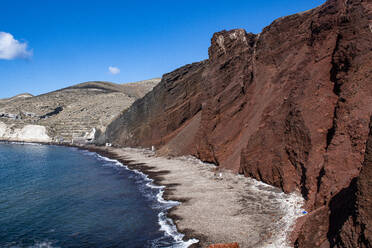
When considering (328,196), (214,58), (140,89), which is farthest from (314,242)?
(140,89)

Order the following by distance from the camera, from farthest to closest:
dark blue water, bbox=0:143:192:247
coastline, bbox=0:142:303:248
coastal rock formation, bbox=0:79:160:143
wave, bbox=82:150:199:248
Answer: coastal rock formation, bbox=0:79:160:143, dark blue water, bbox=0:143:192:247, wave, bbox=82:150:199:248, coastline, bbox=0:142:303:248

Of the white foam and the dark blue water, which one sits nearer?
the white foam

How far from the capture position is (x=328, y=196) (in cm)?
1346

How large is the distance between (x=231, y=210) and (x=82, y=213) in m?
11.3

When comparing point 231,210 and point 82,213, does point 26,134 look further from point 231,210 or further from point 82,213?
point 231,210

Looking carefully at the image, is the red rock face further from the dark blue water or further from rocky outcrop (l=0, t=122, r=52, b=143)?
rocky outcrop (l=0, t=122, r=52, b=143)

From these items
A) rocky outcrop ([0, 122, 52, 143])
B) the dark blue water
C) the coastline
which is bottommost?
the dark blue water

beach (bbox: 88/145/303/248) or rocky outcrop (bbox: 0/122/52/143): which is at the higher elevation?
rocky outcrop (bbox: 0/122/52/143)

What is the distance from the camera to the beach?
14.7 m

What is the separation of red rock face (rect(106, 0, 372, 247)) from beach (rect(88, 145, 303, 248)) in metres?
1.11

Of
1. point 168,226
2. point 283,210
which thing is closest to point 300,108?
point 283,210

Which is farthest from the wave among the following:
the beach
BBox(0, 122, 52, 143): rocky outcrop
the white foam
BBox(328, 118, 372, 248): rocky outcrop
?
BBox(0, 122, 52, 143): rocky outcrop

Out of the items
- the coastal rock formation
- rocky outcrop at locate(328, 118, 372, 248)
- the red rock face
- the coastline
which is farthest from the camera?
the coastal rock formation

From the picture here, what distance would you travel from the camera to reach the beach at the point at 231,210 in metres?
14.7
